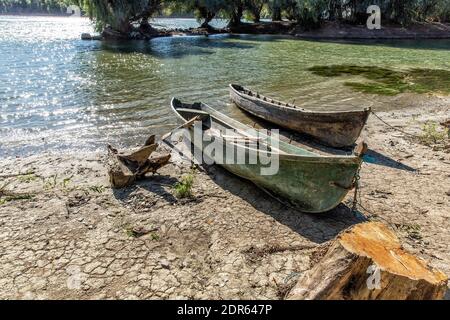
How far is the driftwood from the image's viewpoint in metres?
7.67

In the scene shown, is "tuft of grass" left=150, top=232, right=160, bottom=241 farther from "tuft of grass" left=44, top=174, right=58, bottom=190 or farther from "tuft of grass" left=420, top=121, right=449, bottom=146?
"tuft of grass" left=420, top=121, right=449, bottom=146

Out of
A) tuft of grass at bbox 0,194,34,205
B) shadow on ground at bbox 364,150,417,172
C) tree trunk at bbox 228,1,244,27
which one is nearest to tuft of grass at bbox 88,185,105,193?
tuft of grass at bbox 0,194,34,205

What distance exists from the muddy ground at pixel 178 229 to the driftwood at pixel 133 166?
0.23 m

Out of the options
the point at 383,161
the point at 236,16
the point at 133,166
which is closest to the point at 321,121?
the point at 383,161

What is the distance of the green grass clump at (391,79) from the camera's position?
18.2 metres

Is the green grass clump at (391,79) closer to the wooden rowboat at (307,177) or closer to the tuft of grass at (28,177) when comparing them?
the wooden rowboat at (307,177)

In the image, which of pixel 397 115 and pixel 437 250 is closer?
pixel 437 250

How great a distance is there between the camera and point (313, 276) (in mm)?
3834

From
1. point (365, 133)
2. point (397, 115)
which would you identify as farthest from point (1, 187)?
point (397, 115)

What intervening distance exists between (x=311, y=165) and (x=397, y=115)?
930cm

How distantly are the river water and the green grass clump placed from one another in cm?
116

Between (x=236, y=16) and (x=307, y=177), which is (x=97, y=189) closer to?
(x=307, y=177)

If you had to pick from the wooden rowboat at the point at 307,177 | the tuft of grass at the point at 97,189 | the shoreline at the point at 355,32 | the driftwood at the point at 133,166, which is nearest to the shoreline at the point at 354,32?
the shoreline at the point at 355,32

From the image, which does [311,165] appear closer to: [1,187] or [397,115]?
[1,187]
